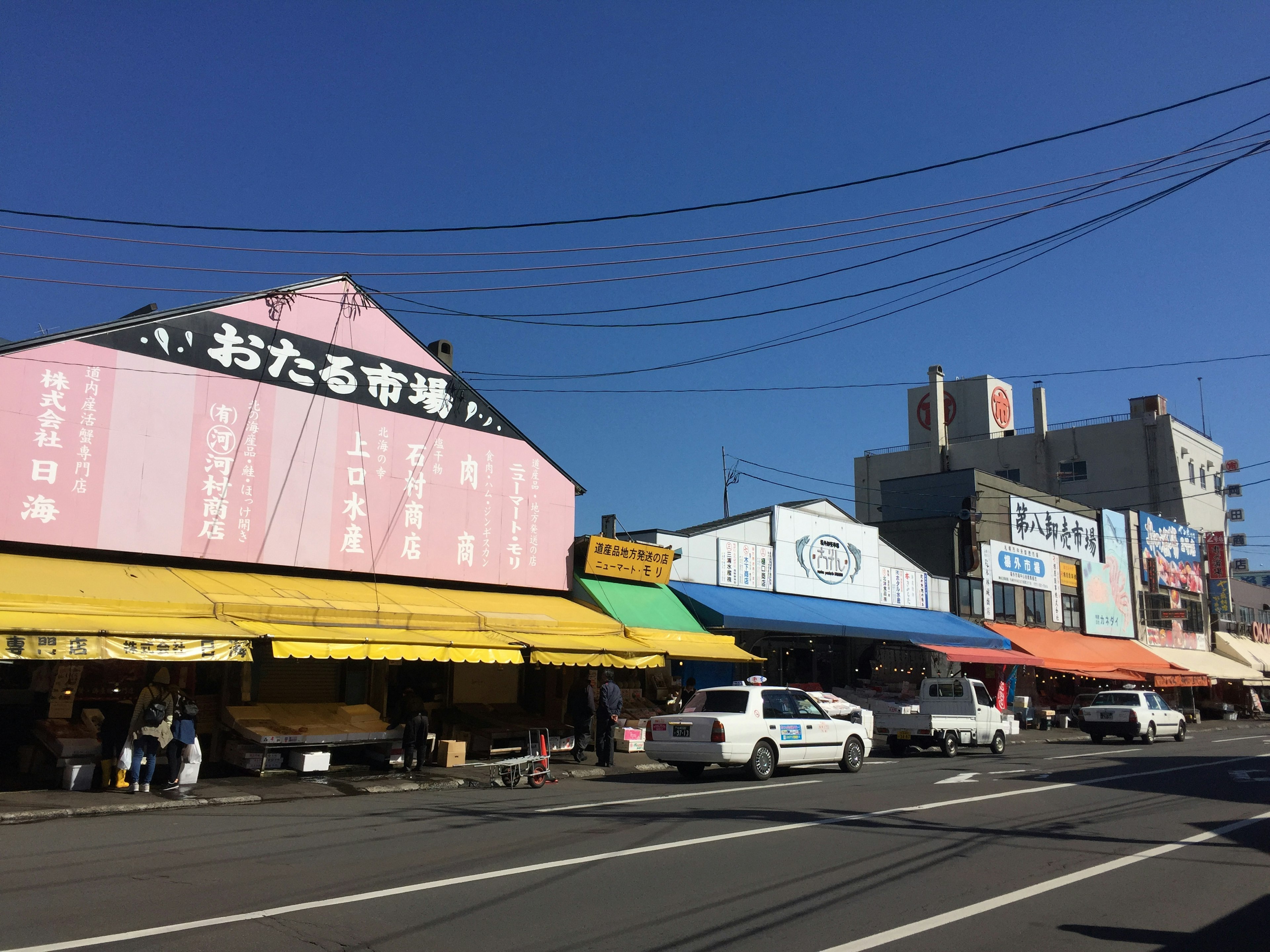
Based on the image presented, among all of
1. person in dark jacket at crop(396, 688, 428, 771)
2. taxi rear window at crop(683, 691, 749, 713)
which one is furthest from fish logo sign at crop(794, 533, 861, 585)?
person in dark jacket at crop(396, 688, 428, 771)

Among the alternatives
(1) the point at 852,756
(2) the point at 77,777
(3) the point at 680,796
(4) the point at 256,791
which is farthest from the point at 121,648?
(1) the point at 852,756

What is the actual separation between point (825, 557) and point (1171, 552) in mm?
32811

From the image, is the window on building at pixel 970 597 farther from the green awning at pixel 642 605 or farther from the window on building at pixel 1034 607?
the green awning at pixel 642 605

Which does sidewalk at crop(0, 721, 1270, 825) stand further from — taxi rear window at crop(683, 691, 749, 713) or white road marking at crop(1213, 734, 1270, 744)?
white road marking at crop(1213, 734, 1270, 744)

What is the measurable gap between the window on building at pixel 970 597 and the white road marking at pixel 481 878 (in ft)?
74.6

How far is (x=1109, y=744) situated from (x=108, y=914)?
29.5 metres

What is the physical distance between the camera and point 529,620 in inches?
763

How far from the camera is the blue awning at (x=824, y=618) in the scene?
2475cm

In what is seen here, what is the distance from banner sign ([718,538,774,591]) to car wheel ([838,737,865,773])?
8.28 m

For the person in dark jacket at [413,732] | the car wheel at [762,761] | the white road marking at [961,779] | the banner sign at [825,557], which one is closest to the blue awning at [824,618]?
the banner sign at [825,557]

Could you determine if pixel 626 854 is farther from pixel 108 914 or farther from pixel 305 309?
pixel 305 309

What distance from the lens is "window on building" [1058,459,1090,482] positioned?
68438mm

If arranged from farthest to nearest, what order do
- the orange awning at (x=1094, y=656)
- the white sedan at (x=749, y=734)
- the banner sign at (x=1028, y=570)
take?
the banner sign at (x=1028, y=570)
the orange awning at (x=1094, y=656)
the white sedan at (x=749, y=734)

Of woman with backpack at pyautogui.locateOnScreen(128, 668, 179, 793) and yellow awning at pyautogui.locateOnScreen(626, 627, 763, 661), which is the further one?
yellow awning at pyautogui.locateOnScreen(626, 627, 763, 661)
